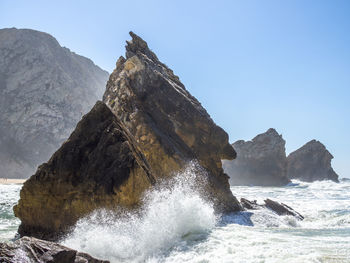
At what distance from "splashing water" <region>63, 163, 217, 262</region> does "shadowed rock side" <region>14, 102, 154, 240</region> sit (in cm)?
32

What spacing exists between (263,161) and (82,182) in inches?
1868

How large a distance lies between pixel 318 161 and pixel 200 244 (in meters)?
→ 61.4

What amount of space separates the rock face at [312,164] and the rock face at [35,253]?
205ft

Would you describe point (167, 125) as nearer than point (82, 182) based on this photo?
No

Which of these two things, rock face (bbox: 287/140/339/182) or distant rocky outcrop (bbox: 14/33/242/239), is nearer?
distant rocky outcrop (bbox: 14/33/242/239)

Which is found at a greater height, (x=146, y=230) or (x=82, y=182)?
(x=82, y=182)

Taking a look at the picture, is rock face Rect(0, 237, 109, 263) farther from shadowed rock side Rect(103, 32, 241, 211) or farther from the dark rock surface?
the dark rock surface

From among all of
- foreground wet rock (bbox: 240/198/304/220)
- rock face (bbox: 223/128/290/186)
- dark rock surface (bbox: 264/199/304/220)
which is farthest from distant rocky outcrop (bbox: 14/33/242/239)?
rock face (bbox: 223/128/290/186)

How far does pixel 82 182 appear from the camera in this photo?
22.7 feet

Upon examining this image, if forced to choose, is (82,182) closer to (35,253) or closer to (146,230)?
(146,230)

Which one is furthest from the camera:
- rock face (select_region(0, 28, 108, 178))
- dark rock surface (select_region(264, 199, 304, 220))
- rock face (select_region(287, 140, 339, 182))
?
rock face (select_region(0, 28, 108, 178))

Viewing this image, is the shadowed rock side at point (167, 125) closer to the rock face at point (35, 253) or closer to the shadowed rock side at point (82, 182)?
the shadowed rock side at point (82, 182)

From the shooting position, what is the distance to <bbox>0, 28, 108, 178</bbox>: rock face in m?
62.1

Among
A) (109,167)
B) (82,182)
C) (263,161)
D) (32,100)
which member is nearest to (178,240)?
(109,167)
